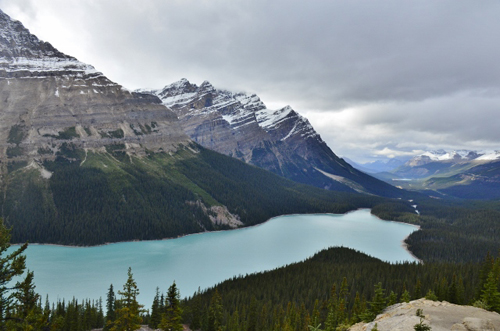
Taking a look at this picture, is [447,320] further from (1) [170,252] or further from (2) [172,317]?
(1) [170,252]

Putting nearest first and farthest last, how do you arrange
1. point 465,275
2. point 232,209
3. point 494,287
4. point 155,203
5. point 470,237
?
point 494,287 → point 465,275 → point 470,237 → point 155,203 → point 232,209

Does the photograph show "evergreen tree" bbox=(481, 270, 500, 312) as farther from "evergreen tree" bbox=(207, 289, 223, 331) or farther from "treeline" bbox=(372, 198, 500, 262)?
"treeline" bbox=(372, 198, 500, 262)

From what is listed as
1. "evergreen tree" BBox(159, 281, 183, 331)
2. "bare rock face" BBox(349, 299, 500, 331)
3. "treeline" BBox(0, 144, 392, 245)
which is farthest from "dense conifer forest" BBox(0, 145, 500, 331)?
"bare rock face" BBox(349, 299, 500, 331)

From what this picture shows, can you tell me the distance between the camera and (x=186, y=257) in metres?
114

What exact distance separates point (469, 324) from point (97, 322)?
185 ft

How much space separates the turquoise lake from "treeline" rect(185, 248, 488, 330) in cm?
→ 1659

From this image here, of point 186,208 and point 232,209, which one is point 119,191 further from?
point 232,209

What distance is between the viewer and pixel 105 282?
277 ft

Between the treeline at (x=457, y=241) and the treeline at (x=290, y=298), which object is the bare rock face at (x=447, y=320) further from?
the treeline at (x=457, y=241)

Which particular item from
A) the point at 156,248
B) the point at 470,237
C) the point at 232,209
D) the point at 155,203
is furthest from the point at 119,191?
the point at 470,237

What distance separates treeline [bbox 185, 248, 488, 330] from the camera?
5341 centimetres

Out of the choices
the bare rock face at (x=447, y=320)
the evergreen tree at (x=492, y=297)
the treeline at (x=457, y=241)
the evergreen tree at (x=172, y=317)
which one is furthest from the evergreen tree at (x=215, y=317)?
the treeline at (x=457, y=241)

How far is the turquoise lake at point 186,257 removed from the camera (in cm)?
8356

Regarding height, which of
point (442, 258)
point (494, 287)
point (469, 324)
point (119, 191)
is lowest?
point (442, 258)
